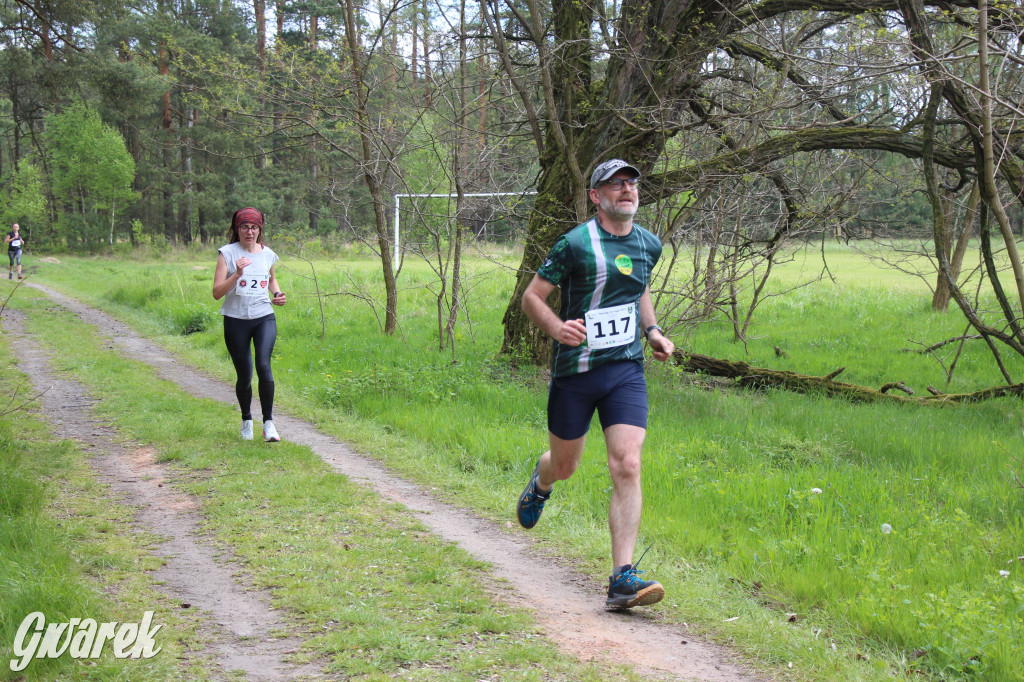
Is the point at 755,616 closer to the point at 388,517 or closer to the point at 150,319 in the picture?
the point at 388,517

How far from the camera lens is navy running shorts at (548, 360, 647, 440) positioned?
4312 mm

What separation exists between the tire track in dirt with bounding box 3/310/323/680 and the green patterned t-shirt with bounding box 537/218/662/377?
1968mm

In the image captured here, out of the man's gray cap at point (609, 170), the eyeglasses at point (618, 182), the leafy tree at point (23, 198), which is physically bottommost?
the eyeglasses at point (618, 182)

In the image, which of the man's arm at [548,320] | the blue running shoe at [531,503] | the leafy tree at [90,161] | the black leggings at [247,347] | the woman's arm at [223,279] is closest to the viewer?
the man's arm at [548,320]

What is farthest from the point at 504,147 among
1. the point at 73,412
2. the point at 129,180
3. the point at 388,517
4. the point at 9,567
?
the point at 129,180

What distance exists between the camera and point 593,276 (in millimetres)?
4305

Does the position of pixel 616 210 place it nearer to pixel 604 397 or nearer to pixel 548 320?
pixel 548 320

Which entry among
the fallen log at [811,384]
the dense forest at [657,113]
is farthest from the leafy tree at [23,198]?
the fallen log at [811,384]

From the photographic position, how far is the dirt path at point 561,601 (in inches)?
146

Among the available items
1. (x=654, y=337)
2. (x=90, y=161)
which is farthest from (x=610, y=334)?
(x=90, y=161)

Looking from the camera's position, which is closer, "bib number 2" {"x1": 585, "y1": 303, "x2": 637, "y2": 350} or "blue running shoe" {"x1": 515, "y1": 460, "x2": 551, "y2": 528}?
"bib number 2" {"x1": 585, "y1": 303, "x2": 637, "y2": 350}

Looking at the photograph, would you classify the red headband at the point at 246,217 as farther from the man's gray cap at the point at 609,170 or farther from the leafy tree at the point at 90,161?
the leafy tree at the point at 90,161

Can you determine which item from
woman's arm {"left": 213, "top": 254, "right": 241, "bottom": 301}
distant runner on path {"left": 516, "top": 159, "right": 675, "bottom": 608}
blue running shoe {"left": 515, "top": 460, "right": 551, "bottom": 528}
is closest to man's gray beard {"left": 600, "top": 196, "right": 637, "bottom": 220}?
distant runner on path {"left": 516, "top": 159, "right": 675, "bottom": 608}

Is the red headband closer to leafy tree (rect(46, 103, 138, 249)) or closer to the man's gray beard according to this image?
the man's gray beard
